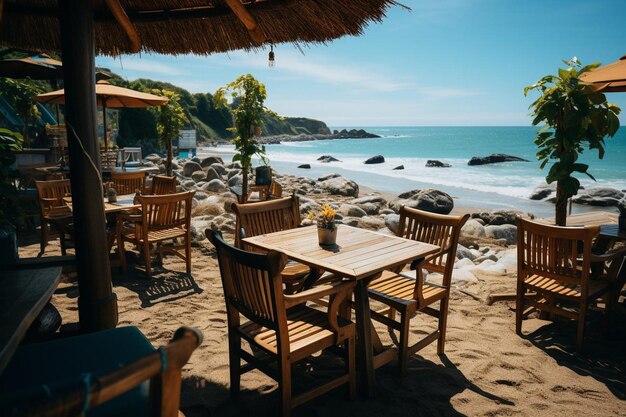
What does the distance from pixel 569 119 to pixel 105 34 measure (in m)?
4.57

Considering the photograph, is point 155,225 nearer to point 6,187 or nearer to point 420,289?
point 6,187

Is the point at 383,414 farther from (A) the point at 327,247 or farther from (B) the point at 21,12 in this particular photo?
(B) the point at 21,12

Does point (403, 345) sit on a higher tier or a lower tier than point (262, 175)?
lower

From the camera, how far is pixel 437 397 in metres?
2.80

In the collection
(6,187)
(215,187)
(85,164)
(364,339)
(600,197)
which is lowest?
(600,197)

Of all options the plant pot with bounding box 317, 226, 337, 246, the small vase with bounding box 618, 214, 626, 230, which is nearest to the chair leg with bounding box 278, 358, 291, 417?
the plant pot with bounding box 317, 226, 337, 246

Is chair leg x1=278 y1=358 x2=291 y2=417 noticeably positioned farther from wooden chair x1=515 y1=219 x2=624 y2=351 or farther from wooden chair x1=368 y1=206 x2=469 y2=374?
wooden chair x1=515 y1=219 x2=624 y2=351

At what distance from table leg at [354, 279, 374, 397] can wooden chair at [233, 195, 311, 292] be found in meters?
0.85

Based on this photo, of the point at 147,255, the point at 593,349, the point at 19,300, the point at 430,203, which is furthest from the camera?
the point at 430,203

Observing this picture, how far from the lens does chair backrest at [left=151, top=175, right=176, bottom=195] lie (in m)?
6.29

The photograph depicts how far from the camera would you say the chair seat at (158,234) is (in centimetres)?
498

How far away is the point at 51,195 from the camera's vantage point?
578cm

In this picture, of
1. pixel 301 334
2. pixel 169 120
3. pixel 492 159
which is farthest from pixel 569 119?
pixel 492 159

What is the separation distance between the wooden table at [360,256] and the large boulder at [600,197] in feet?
49.7
